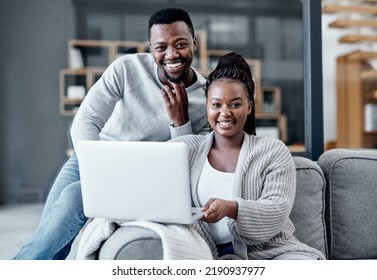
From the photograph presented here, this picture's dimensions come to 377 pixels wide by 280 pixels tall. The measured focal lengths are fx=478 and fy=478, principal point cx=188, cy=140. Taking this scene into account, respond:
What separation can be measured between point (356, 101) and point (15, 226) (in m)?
1.95

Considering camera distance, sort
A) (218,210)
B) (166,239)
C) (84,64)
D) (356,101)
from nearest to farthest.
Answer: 1. (166,239)
2. (218,210)
3. (84,64)
4. (356,101)

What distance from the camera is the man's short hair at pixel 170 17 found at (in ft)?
5.21

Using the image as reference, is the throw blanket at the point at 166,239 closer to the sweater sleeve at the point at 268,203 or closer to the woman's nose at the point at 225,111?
the sweater sleeve at the point at 268,203

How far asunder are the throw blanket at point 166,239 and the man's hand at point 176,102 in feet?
1.53

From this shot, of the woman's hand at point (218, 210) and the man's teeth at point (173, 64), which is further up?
the man's teeth at point (173, 64)

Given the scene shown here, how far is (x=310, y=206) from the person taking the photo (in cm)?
154

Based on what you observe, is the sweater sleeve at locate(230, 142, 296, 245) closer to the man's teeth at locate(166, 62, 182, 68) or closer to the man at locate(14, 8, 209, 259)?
the man at locate(14, 8, 209, 259)

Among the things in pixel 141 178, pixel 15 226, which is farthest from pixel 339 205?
pixel 15 226

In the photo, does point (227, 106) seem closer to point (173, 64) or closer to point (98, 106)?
point (173, 64)

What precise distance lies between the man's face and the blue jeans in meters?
0.49

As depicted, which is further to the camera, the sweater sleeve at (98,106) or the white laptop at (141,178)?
the sweater sleeve at (98,106)

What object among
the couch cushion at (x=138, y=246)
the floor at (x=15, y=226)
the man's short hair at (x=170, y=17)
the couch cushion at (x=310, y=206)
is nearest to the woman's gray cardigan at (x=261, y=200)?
the couch cushion at (x=310, y=206)

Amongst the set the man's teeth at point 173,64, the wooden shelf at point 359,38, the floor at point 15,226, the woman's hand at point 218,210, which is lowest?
the floor at point 15,226

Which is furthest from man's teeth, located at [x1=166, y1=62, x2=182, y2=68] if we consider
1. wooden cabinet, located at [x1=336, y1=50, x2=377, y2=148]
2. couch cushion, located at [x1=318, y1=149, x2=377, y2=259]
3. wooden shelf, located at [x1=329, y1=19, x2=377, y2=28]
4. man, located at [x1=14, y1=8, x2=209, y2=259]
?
wooden shelf, located at [x1=329, y1=19, x2=377, y2=28]
